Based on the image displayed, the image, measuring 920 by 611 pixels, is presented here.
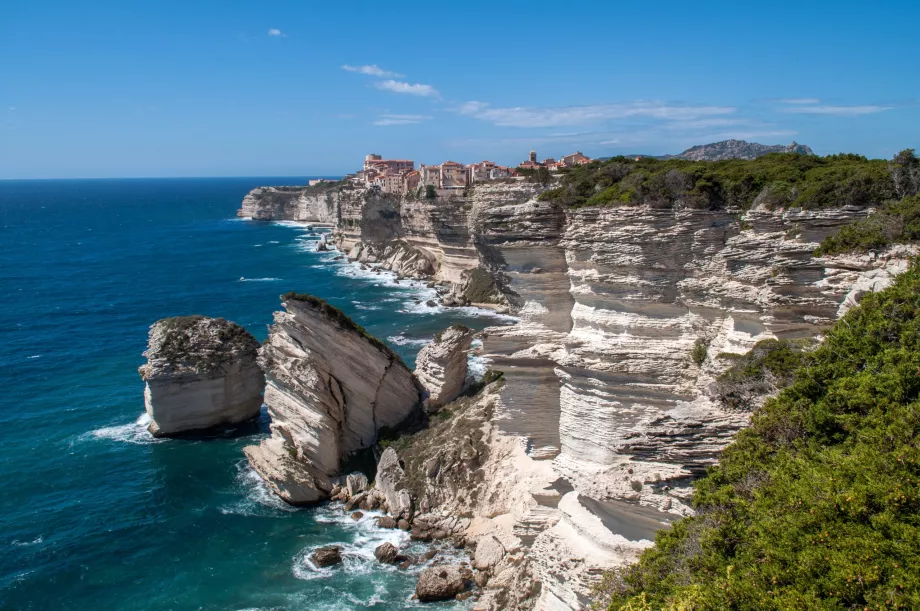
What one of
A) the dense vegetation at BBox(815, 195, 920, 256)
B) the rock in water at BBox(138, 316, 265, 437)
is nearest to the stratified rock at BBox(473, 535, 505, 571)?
Result: the dense vegetation at BBox(815, 195, 920, 256)

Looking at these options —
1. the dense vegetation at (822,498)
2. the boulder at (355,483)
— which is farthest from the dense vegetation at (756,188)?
the boulder at (355,483)

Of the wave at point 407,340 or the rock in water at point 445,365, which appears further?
the wave at point 407,340

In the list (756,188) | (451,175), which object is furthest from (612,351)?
(451,175)

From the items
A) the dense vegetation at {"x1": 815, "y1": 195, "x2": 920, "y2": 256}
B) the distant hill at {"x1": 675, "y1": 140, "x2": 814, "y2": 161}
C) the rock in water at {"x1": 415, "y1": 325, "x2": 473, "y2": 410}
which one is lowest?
the rock in water at {"x1": 415, "y1": 325, "x2": 473, "y2": 410}

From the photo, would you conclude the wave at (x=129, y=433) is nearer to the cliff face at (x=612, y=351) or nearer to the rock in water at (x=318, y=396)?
the rock in water at (x=318, y=396)

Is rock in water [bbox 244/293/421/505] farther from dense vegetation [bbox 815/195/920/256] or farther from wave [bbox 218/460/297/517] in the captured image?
dense vegetation [bbox 815/195/920/256]
